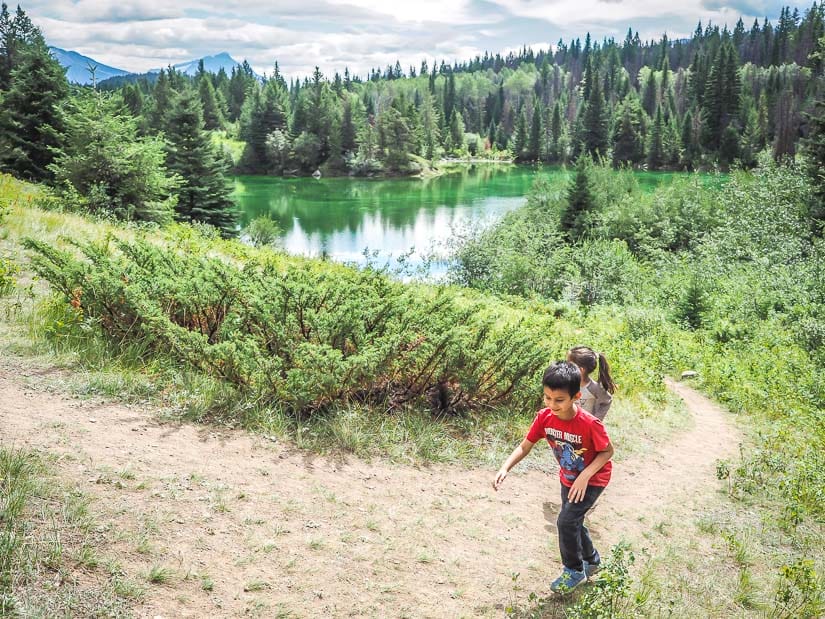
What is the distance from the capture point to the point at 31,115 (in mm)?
19969

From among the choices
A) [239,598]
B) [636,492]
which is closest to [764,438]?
[636,492]

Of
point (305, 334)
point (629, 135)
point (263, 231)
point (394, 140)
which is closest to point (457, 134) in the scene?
point (394, 140)

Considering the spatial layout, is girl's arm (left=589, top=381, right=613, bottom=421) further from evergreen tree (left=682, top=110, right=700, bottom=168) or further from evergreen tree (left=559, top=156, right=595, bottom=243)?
evergreen tree (left=682, top=110, right=700, bottom=168)

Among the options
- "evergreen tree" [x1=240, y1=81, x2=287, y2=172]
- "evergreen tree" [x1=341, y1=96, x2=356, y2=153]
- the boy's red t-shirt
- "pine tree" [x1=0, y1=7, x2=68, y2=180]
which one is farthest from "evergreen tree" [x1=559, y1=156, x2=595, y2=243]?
"evergreen tree" [x1=240, y1=81, x2=287, y2=172]

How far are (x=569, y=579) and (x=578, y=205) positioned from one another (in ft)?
82.1

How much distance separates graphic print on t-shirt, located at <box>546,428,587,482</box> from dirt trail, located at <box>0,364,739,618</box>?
752mm

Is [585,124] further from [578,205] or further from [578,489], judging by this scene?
[578,489]

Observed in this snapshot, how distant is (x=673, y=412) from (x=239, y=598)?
248 inches

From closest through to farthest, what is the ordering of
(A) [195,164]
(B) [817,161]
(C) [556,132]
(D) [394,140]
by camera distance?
(B) [817,161]
(A) [195,164]
(D) [394,140]
(C) [556,132]

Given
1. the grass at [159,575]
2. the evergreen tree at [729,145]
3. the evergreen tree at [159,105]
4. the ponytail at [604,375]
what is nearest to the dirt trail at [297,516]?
the grass at [159,575]

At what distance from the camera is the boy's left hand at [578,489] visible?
139 inches

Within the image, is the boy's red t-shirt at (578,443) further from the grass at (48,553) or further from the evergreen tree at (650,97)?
the evergreen tree at (650,97)

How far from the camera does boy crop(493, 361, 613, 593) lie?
3543 mm

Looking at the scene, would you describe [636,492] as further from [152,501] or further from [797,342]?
[797,342]
